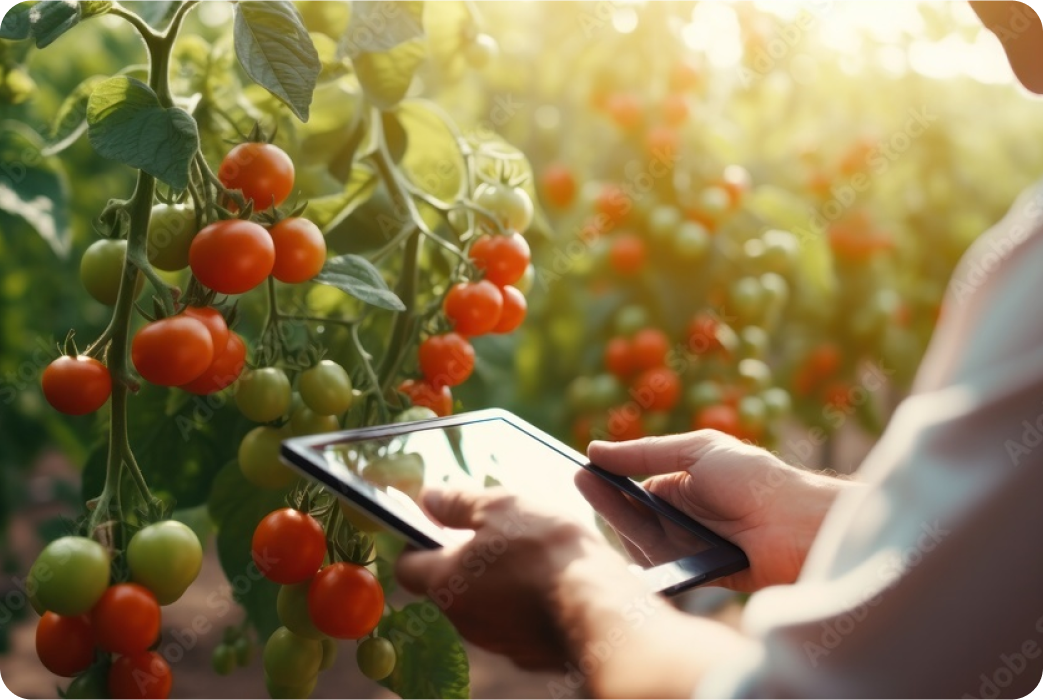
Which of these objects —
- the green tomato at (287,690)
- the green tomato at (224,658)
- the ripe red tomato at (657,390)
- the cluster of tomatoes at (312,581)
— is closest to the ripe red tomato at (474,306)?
the cluster of tomatoes at (312,581)

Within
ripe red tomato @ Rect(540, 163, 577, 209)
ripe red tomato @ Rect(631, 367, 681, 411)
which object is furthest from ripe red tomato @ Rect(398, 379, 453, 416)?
ripe red tomato @ Rect(540, 163, 577, 209)

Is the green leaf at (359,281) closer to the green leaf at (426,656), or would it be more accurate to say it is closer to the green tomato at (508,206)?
the green tomato at (508,206)

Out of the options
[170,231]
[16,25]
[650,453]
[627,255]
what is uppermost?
[16,25]

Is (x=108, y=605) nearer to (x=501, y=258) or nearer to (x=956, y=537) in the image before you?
(x=501, y=258)

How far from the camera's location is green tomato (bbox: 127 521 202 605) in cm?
69

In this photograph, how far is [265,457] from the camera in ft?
2.68

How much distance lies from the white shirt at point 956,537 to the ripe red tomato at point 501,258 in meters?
0.42

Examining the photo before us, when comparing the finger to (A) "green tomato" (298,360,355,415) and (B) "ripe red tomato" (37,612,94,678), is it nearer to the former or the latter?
(A) "green tomato" (298,360,355,415)

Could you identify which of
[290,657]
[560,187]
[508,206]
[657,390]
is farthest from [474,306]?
[560,187]

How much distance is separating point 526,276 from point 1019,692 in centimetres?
57

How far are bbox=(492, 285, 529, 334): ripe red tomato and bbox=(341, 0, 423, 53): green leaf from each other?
0.23m

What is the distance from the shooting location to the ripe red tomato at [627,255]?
1.94 meters

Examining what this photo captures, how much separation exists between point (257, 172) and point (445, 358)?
9.0 inches

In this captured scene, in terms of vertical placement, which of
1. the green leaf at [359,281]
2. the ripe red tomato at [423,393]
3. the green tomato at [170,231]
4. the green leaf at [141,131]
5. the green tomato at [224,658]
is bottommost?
the green tomato at [224,658]
